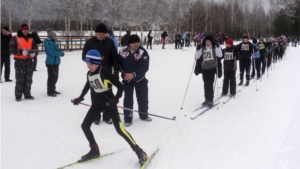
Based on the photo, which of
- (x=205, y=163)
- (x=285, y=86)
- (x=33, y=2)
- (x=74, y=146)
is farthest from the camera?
(x=33, y=2)

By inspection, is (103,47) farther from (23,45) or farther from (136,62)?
(23,45)

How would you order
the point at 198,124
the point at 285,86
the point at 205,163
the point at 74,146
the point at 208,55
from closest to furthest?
the point at 205,163 < the point at 74,146 < the point at 198,124 < the point at 208,55 < the point at 285,86

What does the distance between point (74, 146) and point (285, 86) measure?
9.06 m

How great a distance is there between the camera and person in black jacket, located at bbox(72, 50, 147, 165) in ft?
13.8

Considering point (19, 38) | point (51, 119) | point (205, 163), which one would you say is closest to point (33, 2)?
point (19, 38)

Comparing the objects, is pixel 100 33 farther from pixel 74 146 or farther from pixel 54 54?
pixel 54 54

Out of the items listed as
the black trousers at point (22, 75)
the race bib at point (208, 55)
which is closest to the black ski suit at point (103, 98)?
the race bib at point (208, 55)

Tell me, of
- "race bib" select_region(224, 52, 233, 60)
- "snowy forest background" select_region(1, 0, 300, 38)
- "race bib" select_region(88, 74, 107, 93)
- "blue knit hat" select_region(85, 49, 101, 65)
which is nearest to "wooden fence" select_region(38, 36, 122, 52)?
"snowy forest background" select_region(1, 0, 300, 38)

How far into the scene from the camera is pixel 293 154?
4727mm

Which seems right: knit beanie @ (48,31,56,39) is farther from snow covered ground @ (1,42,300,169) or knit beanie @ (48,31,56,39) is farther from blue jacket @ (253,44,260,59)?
blue jacket @ (253,44,260,59)

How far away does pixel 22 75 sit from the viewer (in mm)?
7906

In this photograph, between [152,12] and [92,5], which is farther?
[152,12]

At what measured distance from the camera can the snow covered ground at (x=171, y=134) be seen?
453cm

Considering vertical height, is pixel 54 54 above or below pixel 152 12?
below
